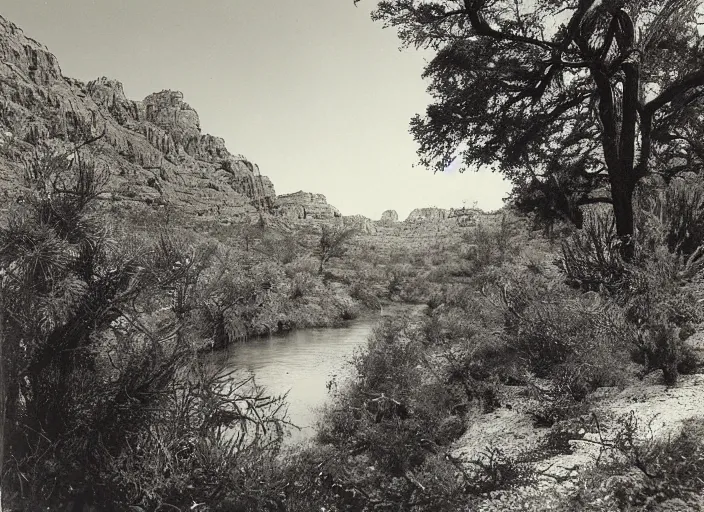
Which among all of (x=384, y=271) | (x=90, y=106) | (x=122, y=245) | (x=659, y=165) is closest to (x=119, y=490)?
(x=122, y=245)

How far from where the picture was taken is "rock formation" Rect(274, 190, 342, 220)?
212 ft

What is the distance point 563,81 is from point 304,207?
6546 cm

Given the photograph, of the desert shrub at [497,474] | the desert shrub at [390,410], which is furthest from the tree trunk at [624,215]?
the desert shrub at [497,474]

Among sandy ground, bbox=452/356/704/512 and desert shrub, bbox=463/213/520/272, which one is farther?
desert shrub, bbox=463/213/520/272

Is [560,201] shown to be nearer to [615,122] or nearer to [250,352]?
[615,122]

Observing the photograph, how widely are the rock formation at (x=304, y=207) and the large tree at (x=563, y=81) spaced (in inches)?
1871

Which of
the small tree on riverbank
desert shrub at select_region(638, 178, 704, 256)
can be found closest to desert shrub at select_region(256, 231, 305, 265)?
the small tree on riverbank

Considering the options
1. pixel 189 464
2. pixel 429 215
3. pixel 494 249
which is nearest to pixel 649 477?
pixel 189 464

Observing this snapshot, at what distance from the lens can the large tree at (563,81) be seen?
24.8ft

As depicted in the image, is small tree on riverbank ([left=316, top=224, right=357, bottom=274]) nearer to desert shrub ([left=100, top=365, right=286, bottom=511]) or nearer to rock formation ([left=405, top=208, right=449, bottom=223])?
desert shrub ([left=100, top=365, right=286, bottom=511])

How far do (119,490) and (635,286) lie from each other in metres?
7.70

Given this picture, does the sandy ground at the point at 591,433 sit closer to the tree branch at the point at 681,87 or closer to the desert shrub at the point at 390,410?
the desert shrub at the point at 390,410

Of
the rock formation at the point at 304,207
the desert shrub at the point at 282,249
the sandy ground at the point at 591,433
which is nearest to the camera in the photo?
the sandy ground at the point at 591,433

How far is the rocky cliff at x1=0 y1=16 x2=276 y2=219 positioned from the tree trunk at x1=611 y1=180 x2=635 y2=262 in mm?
24361
